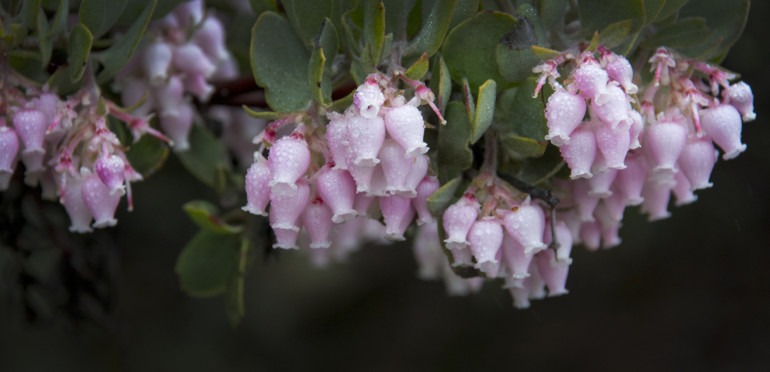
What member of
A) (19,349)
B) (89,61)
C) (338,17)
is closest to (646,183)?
(338,17)

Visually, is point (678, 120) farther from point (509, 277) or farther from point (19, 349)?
point (19, 349)

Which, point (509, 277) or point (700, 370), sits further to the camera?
point (700, 370)

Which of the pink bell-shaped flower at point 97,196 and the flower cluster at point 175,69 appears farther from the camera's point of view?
the flower cluster at point 175,69

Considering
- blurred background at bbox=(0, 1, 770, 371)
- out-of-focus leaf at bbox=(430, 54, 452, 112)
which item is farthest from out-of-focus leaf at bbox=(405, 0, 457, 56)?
blurred background at bbox=(0, 1, 770, 371)

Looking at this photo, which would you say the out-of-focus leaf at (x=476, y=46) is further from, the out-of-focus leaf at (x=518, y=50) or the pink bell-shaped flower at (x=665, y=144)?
the pink bell-shaped flower at (x=665, y=144)

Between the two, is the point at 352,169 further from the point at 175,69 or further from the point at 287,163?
the point at 175,69

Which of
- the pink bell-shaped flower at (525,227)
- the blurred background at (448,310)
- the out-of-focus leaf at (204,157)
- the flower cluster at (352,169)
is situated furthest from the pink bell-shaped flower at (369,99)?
the blurred background at (448,310)

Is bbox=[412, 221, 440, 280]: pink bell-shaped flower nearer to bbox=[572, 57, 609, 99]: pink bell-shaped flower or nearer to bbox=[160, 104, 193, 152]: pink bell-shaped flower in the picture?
bbox=[160, 104, 193, 152]: pink bell-shaped flower
